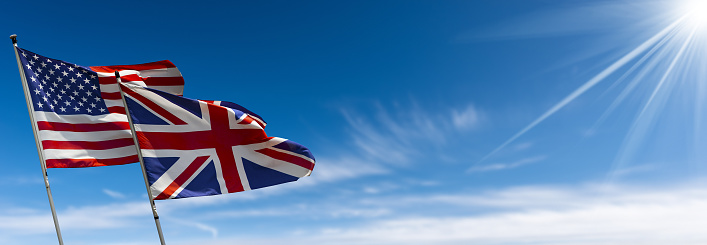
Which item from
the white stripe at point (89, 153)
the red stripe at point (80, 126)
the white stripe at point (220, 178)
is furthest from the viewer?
the red stripe at point (80, 126)

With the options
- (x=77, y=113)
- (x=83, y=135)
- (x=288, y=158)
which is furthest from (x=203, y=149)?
(x=77, y=113)

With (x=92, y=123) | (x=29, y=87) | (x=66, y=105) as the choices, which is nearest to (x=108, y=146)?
(x=92, y=123)

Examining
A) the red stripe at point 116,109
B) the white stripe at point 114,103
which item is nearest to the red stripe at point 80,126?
the red stripe at point 116,109

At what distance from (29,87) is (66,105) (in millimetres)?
1231

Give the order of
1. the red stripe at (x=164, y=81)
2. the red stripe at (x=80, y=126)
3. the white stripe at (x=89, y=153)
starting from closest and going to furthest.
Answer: the white stripe at (x=89, y=153)
the red stripe at (x=80, y=126)
the red stripe at (x=164, y=81)

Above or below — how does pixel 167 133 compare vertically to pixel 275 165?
above

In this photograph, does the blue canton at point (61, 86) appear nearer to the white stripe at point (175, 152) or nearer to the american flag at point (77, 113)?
the american flag at point (77, 113)

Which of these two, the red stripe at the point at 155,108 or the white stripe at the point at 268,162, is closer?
the red stripe at the point at 155,108

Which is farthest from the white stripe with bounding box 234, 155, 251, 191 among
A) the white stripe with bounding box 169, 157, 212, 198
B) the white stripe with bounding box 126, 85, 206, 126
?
the white stripe with bounding box 126, 85, 206, 126

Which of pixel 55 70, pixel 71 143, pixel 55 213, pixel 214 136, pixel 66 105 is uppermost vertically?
pixel 55 70

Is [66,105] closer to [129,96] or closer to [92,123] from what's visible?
[92,123]

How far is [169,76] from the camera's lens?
1853 centimetres

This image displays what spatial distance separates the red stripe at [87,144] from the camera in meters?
15.7

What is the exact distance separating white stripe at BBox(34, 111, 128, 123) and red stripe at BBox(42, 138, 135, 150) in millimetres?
768
